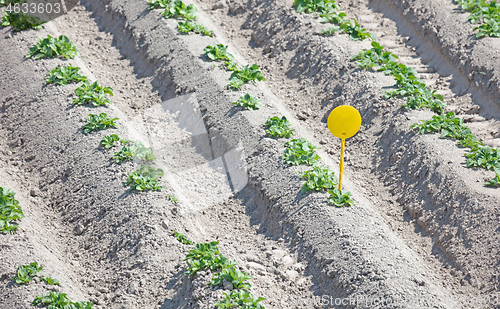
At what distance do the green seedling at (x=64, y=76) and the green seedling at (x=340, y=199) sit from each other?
13.7 feet

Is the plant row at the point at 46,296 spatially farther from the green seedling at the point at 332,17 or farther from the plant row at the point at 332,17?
the green seedling at the point at 332,17

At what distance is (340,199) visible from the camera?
204 inches

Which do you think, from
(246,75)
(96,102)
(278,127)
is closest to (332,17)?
(246,75)

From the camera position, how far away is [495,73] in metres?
6.62

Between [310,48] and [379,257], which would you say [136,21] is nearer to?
[310,48]

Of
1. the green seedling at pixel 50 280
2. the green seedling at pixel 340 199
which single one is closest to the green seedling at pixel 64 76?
the green seedling at pixel 50 280

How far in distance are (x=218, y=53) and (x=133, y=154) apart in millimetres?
2434

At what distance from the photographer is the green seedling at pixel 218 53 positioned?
7.27 m

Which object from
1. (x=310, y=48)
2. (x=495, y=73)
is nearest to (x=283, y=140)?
(x=310, y=48)

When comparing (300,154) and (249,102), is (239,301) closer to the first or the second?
(300,154)

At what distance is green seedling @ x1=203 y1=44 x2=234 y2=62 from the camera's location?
727 cm

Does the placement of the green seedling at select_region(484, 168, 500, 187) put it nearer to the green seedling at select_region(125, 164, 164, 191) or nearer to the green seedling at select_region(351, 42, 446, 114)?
the green seedling at select_region(351, 42, 446, 114)

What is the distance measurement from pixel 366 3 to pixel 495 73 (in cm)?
314

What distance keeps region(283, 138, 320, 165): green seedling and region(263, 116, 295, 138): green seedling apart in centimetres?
23
